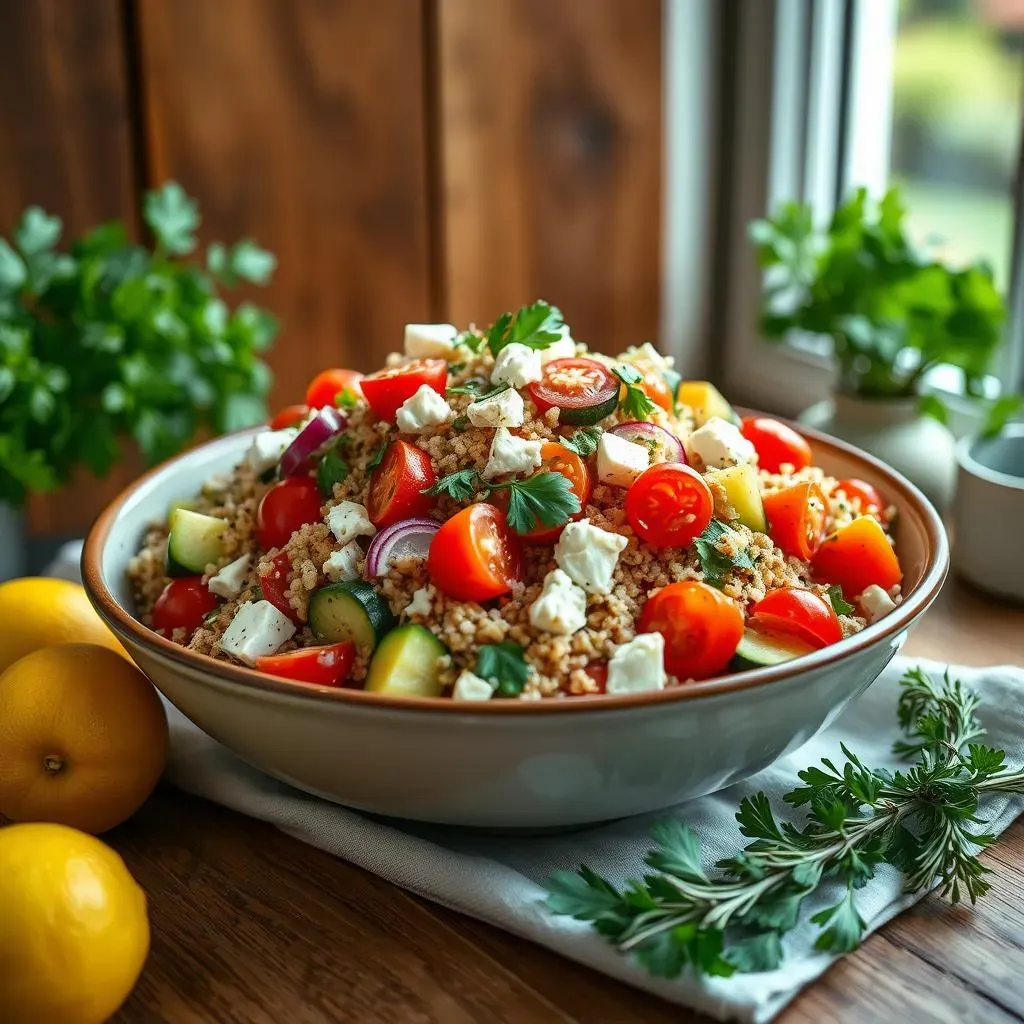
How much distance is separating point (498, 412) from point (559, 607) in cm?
24

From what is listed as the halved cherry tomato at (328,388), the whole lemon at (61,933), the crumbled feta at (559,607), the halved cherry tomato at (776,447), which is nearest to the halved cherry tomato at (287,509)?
the halved cherry tomato at (328,388)

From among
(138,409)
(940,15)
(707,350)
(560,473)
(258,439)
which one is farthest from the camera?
(707,350)

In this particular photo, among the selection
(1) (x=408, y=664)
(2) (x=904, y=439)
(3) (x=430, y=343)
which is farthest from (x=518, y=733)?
(2) (x=904, y=439)

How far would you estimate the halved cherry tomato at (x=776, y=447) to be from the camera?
158cm

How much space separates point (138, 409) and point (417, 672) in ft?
3.97

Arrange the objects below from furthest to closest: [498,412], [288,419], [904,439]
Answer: [904,439]
[288,419]
[498,412]

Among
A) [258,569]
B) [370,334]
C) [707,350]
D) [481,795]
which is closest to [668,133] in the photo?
[707,350]

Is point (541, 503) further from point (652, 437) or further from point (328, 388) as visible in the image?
point (328, 388)

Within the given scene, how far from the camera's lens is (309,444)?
1.46m

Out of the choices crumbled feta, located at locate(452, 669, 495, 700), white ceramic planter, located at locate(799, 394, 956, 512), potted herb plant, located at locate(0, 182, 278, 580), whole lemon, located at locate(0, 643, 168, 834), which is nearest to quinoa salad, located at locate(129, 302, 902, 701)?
crumbled feta, located at locate(452, 669, 495, 700)

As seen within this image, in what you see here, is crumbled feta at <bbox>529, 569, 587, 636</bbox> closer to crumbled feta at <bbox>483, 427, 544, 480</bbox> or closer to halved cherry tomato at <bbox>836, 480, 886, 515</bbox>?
crumbled feta at <bbox>483, 427, 544, 480</bbox>

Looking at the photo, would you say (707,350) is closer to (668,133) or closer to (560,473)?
(668,133)

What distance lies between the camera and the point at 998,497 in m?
1.78

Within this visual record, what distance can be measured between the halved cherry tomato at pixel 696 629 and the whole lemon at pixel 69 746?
0.54m
